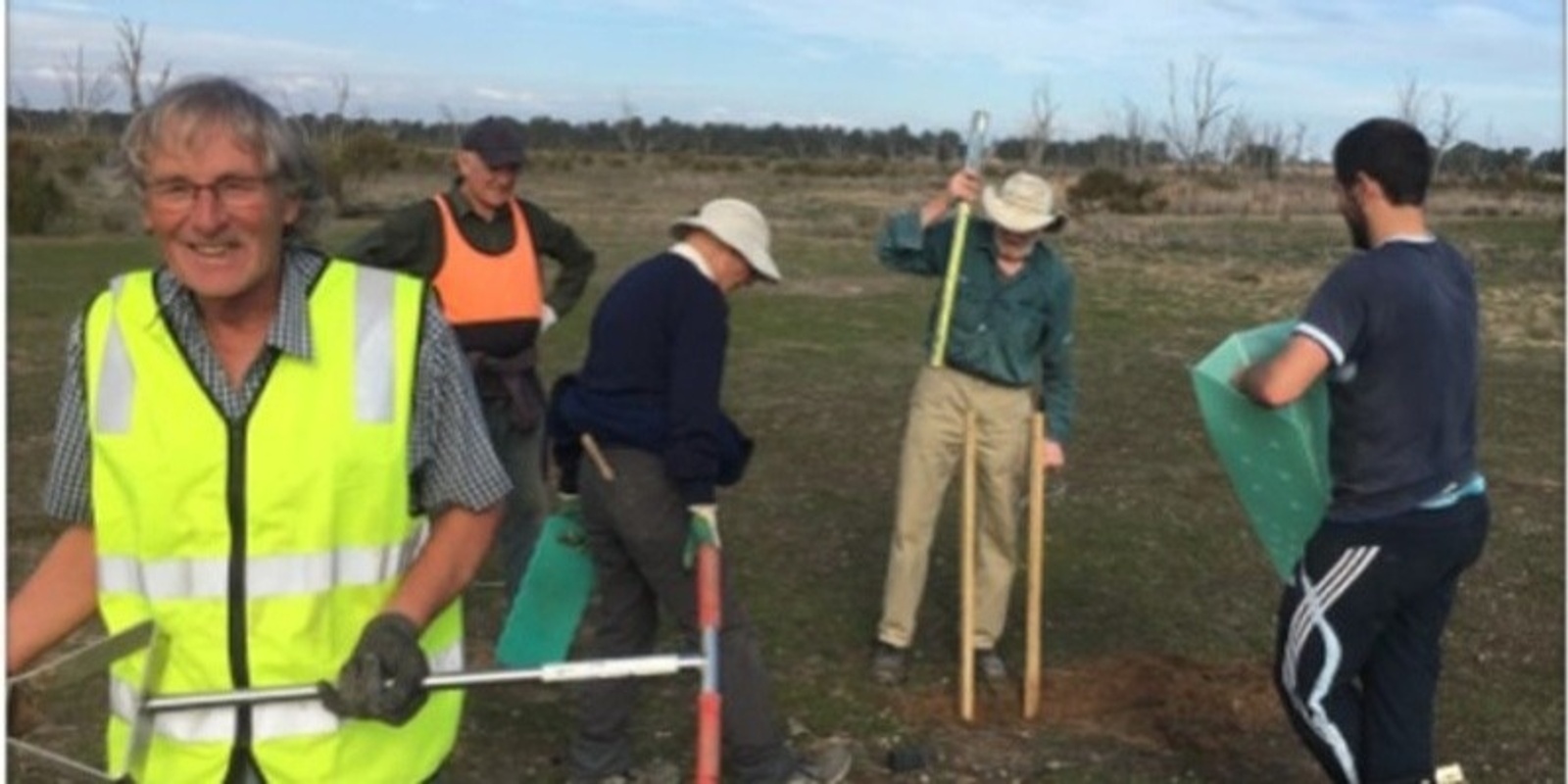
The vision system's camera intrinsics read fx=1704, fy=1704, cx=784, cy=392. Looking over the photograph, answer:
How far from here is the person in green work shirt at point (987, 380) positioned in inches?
243

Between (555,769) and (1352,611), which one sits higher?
(1352,611)

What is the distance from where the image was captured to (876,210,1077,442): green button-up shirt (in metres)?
6.18

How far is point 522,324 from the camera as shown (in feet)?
21.2

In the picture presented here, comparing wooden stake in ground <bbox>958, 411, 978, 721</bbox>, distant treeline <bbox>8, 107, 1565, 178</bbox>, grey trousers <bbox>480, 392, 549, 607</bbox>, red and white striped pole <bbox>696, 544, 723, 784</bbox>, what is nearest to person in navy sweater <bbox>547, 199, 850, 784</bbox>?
wooden stake in ground <bbox>958, 411, 978, 721</bbox>

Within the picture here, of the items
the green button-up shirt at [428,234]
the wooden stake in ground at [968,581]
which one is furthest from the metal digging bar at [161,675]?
the green button-up shirt at [428,234]

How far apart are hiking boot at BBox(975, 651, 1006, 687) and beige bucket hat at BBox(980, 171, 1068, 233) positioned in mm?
1638

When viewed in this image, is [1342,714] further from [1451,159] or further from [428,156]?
[1451,159]

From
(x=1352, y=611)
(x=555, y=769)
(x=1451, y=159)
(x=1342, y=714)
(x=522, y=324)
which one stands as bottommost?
(x=555, y=769)

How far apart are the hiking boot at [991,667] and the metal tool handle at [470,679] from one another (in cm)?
400

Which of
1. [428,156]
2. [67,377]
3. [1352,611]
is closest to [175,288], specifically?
[67,377]

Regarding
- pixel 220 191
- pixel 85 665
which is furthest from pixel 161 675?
pixel 220 191

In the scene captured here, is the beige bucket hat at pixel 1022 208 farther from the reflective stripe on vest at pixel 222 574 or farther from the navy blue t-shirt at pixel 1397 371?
the reflective stripe on vest at pixel 222 574

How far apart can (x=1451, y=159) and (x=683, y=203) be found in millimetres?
70174

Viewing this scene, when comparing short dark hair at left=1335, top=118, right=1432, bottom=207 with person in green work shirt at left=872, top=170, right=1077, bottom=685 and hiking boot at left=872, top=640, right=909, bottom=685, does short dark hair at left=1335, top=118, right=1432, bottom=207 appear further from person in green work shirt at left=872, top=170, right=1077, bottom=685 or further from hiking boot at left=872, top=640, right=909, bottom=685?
hiking boot at left=872, top=640, right=909, bottom=685
